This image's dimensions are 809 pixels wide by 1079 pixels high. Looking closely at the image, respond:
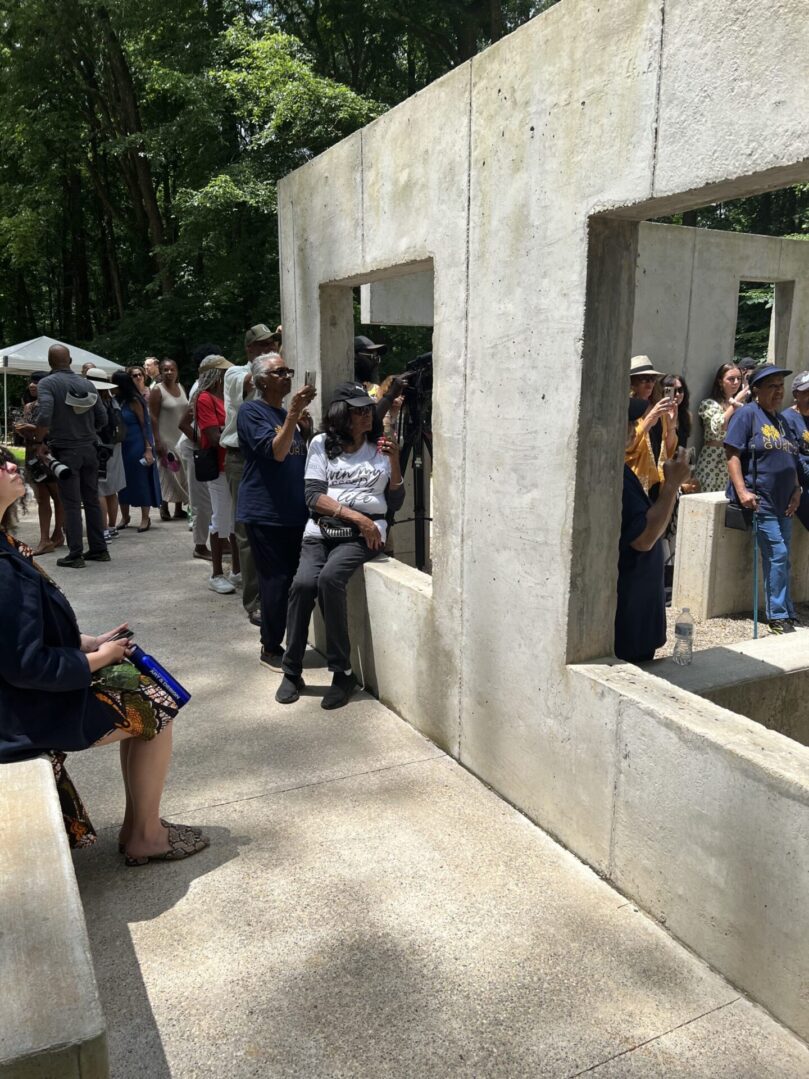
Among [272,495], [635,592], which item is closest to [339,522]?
[272,495]

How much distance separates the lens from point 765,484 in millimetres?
5566

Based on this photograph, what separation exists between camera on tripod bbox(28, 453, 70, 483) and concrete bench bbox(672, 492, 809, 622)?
4978mm

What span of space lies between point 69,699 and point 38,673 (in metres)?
0.20

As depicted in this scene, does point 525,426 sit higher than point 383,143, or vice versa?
point 383,143

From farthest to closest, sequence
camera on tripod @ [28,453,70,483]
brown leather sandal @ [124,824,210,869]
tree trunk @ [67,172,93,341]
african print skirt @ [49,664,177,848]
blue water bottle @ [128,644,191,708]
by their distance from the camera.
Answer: tree trunk @ [67,172,93,341] → camera on tripod @ [28,453,70,483] → brown leather sandal @ [124,824,210,869] → blue water bottle @ [128,644,191,708] → african print skirt @ [49,664,177,848]

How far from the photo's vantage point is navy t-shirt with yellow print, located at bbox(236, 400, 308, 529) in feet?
15.6

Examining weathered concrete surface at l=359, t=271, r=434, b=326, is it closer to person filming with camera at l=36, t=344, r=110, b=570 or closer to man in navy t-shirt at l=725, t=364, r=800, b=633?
person filming with camera at l=36, t=344, r=110, b=570

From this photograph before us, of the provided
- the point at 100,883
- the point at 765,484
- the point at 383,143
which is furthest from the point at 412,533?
the point at 100,883

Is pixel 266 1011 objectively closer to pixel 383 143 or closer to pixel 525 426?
pixel 525 426

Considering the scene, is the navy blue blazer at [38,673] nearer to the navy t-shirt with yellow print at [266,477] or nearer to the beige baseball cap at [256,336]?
the navy t-shirt with yellow print at [266,477]

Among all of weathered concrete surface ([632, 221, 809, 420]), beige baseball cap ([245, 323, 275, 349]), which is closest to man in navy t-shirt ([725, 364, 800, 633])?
beige baseball cap ([245, 323, 275, 349])

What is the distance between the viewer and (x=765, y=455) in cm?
553

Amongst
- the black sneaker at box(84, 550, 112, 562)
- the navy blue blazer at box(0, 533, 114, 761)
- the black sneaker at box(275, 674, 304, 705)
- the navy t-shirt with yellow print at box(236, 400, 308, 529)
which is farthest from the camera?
the black sneaker at box(84, 550, 112, 562)

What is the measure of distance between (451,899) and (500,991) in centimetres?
44
